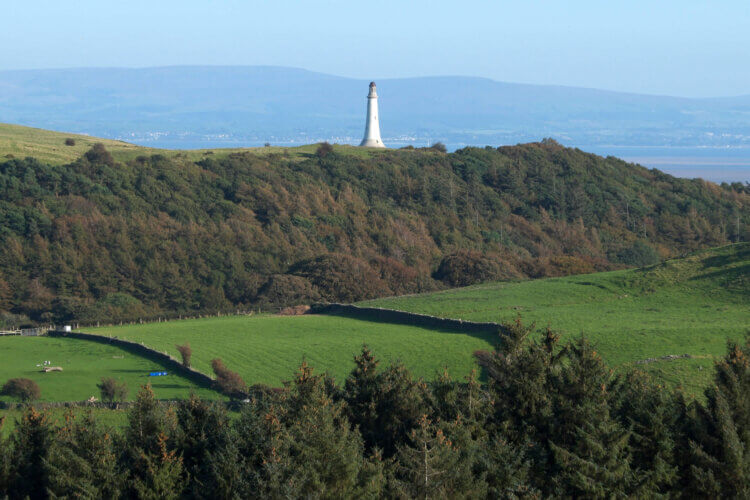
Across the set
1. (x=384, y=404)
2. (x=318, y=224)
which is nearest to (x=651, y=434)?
(x=384, y=404)

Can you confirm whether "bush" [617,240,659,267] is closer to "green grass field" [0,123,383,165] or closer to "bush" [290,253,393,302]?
"bush" [290,253,393,302]

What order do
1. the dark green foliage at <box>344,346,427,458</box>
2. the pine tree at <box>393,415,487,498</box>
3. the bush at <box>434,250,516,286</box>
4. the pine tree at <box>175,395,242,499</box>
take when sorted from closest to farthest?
the pine tree at <box>393,415,487,498</box> < the pine tree at <box>175,395,242,499</box> < the dark green foliage at <box>344,346,427,458</box> < the bush at <box>434,250,516,286</box>

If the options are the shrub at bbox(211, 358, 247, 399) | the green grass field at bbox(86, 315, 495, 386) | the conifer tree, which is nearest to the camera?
the conifer tree

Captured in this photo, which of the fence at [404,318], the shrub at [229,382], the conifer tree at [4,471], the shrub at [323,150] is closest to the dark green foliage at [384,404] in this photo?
the conifer tree at [4,471]

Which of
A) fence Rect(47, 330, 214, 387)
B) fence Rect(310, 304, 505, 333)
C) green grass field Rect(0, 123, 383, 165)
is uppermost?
green grass field Rect(0, 123, 383, 165)

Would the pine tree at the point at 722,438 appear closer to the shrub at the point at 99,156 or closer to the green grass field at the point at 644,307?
the green grass field at the point at 644,307

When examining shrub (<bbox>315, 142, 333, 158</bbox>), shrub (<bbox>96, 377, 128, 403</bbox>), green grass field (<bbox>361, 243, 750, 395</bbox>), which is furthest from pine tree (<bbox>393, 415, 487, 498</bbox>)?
shrub (<bbox>315, 142, 333, 158</bbox>)

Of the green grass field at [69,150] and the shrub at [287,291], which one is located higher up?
the green grass field at [69,150]

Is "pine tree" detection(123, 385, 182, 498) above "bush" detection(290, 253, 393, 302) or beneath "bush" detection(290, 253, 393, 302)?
beneath
